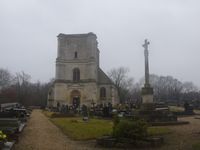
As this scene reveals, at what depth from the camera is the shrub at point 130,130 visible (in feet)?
36.4

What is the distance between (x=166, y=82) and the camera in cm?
13200

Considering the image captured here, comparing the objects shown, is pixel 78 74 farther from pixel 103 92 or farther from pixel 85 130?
pixel 85 130

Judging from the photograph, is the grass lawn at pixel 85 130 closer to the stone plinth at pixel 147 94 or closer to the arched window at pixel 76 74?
the stone plinth at pixel 147 94

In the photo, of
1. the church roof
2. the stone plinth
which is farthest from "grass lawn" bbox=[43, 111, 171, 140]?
the church roof

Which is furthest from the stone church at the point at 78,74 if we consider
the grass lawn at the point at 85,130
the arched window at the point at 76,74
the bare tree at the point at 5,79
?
the grass lawn at the point at 85,130

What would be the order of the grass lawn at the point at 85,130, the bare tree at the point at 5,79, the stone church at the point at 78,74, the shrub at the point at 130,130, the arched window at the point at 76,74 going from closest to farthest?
the shrub at the point at 130,130 < the grass lawn at the point at 85,130 < the stone church at the point at 78,74 < the arched window at the point at 76,74 < the bare tree at the point at 5,79

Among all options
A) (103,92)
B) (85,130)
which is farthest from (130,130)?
(103,92)

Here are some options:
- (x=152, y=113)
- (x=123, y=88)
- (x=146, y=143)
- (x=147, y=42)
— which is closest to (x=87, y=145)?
(x=146, y=143)

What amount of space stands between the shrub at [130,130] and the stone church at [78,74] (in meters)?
48.0

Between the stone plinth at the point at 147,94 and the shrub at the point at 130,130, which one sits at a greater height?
the stone plinth at the point at 147,94

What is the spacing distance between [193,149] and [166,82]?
409ft

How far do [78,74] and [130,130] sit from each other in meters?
50.8

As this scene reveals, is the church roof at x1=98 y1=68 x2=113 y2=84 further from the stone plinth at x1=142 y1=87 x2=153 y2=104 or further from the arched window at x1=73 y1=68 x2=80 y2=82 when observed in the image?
the stone plinth at x1=142 y1=87 x2=153 y2=104

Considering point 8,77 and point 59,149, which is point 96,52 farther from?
point 59,149
